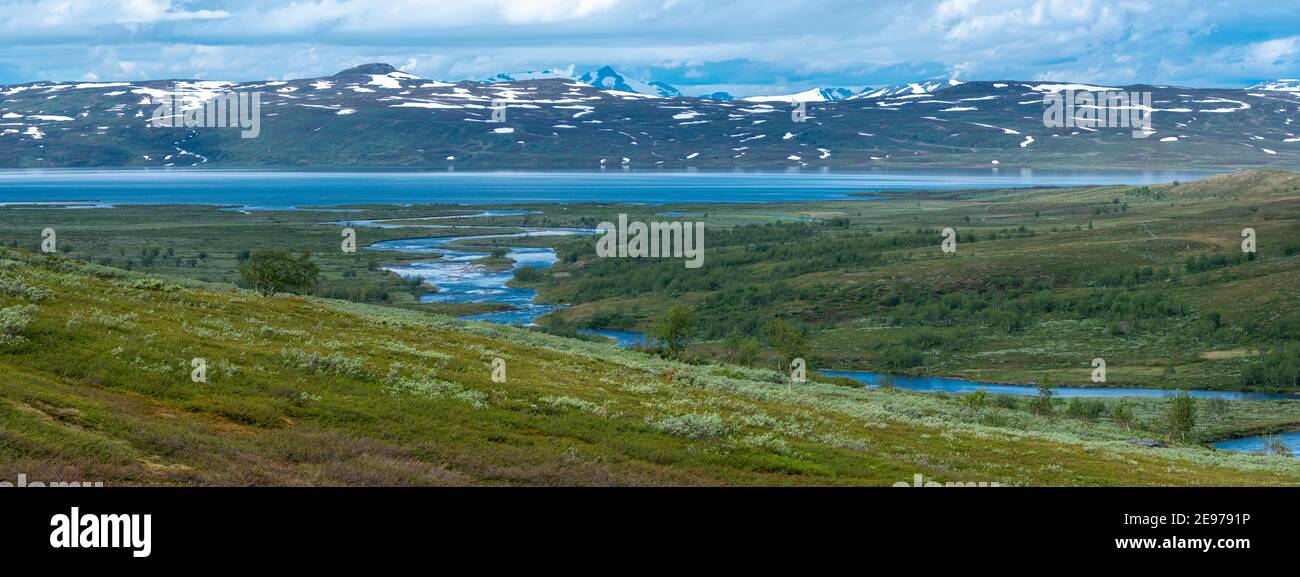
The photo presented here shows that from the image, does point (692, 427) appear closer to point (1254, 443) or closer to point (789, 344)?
point (789, 344)

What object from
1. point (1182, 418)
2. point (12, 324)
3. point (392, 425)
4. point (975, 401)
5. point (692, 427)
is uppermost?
point (12, 324)

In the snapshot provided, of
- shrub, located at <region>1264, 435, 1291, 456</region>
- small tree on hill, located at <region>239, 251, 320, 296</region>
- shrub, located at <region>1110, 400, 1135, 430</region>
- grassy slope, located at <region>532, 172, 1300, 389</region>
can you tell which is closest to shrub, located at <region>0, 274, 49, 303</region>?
small tree on hill, located at <region>239, 251, 320, 296</region>

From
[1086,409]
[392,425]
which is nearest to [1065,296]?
[1086,409]

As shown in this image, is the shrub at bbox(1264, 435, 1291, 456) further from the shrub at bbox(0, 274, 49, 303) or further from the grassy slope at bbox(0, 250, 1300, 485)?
the shrub at bbox(0, 274, 49, 303)

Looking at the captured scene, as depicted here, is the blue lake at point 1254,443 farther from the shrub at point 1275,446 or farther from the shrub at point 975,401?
the shrub at point 975,401

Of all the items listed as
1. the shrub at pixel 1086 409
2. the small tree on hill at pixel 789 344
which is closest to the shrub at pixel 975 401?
the shrub at pixel 1086 409

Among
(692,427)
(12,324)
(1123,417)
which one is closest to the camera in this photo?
(692,427)

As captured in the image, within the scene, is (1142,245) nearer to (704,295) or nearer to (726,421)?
(704,295)
